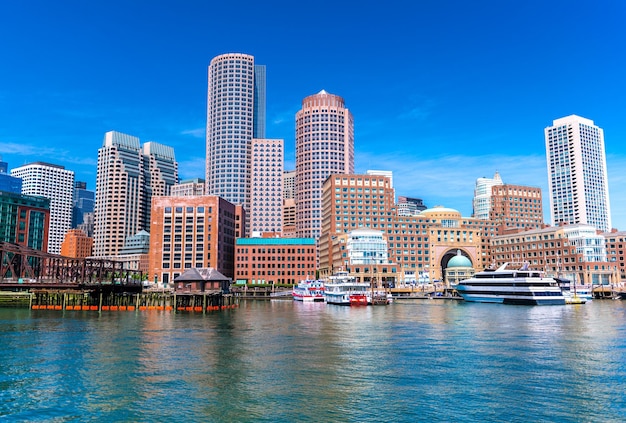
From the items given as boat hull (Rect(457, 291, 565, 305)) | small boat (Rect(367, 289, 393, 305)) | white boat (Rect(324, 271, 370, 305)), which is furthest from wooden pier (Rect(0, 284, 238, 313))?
boat hull (Rect(457, 291, 565, 305))

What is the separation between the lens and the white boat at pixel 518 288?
544 ft

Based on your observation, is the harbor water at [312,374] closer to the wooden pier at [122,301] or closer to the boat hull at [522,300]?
the wooden pier at [122,301]

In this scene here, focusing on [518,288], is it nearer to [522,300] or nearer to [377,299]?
[522,300]

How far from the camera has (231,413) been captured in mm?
42344

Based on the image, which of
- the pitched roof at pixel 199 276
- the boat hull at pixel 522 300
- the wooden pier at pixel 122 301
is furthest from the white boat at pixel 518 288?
the pitched roof at pixel 199 276

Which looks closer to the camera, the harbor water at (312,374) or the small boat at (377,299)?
the harbor water at (312,374)

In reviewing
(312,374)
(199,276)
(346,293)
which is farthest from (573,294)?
(312,374)

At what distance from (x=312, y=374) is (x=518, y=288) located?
427 ft

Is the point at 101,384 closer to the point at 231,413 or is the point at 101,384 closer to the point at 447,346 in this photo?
the point at 231,413

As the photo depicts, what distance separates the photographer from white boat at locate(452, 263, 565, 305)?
165750 mm

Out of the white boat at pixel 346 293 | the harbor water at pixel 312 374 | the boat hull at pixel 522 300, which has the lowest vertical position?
the harbor water at pixel 312 374

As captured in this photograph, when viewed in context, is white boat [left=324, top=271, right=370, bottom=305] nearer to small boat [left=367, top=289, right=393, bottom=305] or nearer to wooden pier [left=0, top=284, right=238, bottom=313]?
small boat [left=367, top=289, right=393, bottom=305]

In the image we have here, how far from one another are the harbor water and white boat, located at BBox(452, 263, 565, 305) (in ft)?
236

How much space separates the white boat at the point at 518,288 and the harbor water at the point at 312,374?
72.1 metres
